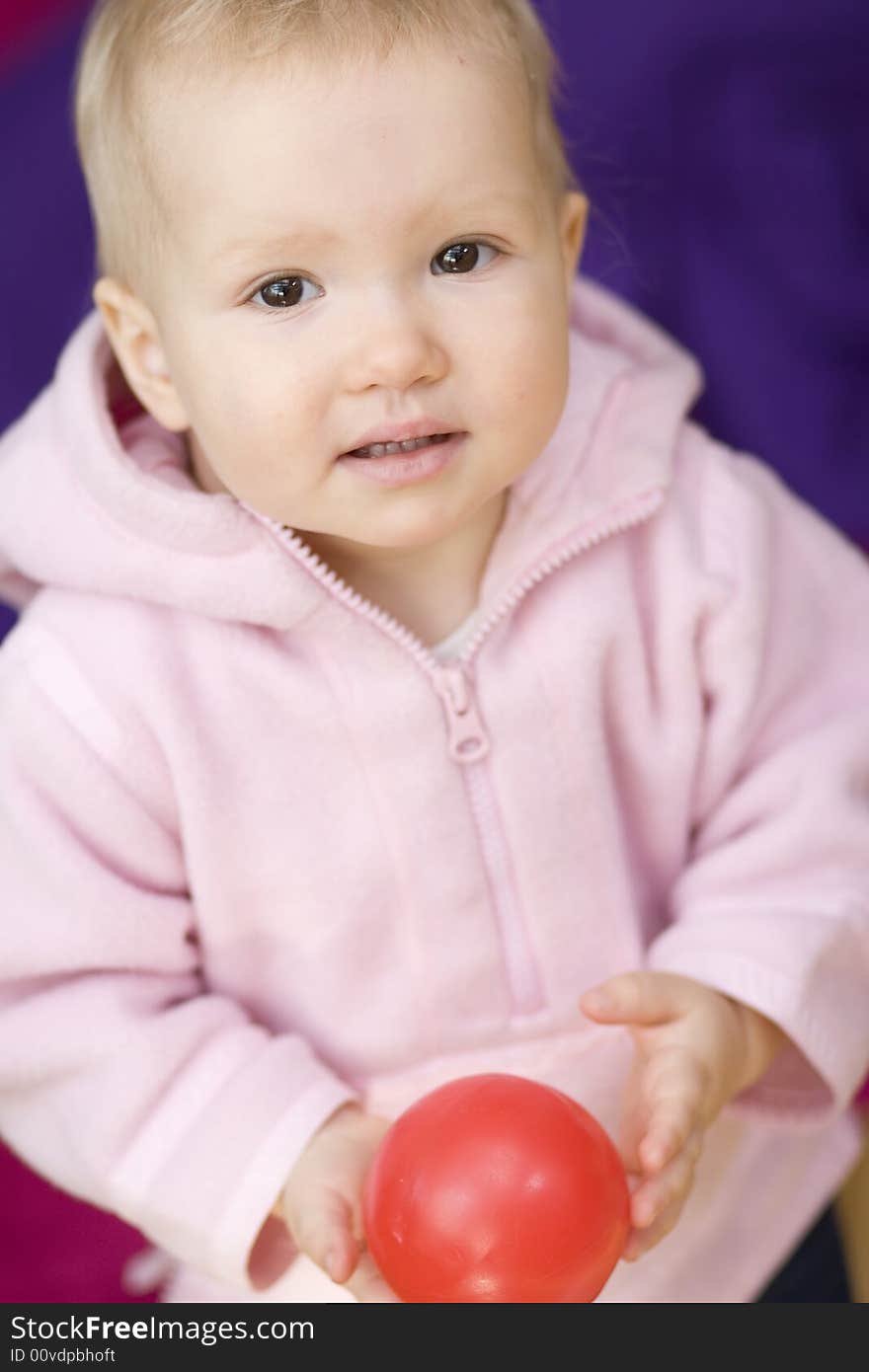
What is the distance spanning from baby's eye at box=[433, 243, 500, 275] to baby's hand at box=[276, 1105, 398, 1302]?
50 cm

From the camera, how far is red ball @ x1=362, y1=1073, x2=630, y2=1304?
0.83 metres

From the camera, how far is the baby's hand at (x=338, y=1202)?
910 millimetres

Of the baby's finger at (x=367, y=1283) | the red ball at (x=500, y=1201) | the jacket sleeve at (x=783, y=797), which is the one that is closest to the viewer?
the red ball at (x=500, y=1201)

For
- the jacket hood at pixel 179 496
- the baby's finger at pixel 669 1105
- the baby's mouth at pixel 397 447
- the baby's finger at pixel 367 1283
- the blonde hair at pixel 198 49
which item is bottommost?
the baby's finger at pixel 367 1283

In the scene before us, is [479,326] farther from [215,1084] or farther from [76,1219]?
[76,1219]

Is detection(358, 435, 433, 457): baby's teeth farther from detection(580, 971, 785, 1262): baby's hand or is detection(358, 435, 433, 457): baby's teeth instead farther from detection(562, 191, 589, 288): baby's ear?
detection(580, 971, 785, 1262): baby's hand

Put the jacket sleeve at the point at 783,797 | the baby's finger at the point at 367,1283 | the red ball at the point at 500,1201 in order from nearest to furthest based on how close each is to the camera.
→ 1. the red ball at the point at 500,1201
2. the baby's finger at the point at 367,1283
3. the jacket sleeve at the point at 783,797

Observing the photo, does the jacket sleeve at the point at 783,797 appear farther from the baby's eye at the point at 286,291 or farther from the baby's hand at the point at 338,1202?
the baby's eye at the point at 286,291

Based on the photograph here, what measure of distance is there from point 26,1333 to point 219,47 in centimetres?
74

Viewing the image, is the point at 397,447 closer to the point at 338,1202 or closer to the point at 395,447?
the point at 395,447

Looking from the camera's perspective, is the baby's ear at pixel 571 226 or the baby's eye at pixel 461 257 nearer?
the baby's eye at pixel 461 257

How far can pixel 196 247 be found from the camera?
88 cm

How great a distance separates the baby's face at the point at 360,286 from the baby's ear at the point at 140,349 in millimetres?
39

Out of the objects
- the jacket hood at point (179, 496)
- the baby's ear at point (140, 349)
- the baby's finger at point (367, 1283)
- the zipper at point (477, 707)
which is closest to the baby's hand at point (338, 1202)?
the baby's finger at point (367, 1283)
